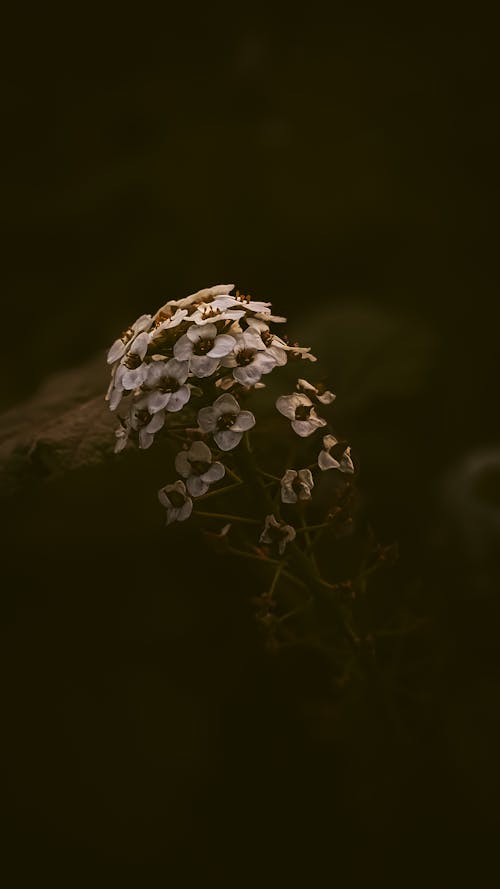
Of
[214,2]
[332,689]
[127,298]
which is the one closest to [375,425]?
[332,689]

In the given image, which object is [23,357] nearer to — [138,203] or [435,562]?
[138,203]

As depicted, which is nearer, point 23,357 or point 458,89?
point 23,357

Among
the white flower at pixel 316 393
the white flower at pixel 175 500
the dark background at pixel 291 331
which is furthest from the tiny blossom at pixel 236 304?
the dark background at pixel 291 331

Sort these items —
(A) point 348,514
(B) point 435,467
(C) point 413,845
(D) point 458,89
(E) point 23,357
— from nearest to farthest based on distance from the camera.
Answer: (A) point 348,514
(C) point 413,845
(B) point 435,467
(E) point 23,357
(D) point 458,89

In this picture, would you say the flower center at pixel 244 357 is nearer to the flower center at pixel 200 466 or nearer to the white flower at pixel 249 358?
the white flower at pixel 249 358

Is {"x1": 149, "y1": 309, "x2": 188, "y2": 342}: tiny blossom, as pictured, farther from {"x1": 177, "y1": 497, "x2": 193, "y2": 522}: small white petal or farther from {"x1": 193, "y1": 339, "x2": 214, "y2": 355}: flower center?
{"x1": 177, "y1": 497, "x2": 193, "y2": 522}: small white petal

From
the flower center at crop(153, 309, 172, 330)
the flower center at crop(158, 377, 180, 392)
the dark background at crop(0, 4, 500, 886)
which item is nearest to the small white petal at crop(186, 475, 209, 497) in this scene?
the flower center at crop(158, 377, 180, 392)

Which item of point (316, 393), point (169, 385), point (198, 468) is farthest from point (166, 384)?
point (316, 393)
